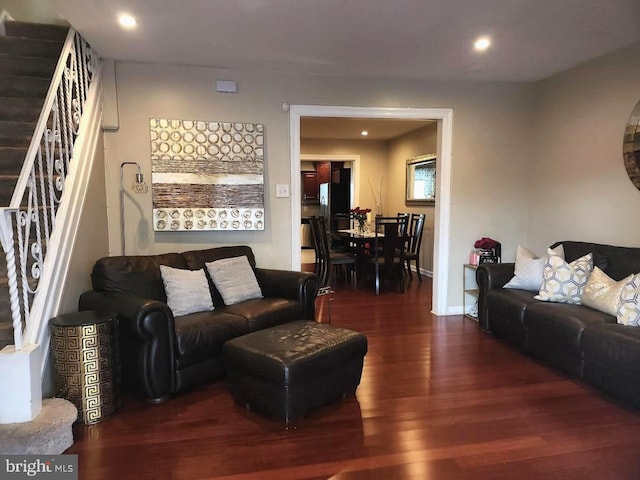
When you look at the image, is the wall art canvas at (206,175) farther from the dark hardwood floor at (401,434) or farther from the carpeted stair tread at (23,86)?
the dark hardwood floor at (401,434)

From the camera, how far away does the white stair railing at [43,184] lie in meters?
2.02

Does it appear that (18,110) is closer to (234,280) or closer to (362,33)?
(234,280)

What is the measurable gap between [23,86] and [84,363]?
8.30 ft

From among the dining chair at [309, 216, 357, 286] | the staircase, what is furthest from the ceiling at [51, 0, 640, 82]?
the dining chair at [309, 216, 357, 286]

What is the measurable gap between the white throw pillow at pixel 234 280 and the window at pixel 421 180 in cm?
400

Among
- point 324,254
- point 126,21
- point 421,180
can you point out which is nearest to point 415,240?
point 421,180

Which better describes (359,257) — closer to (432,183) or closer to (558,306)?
(432,183)

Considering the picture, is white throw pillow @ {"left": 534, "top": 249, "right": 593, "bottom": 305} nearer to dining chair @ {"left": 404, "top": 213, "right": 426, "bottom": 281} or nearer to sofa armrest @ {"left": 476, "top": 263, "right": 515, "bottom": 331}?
sofa armrest @ {"left": 476, "top": 263, "right": 515, "bottom": 331}

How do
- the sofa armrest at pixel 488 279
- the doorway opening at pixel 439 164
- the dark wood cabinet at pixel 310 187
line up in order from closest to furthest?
the sofa armrest at pixel 488 279 < the doorway opening at pixel 439 164 < the dark wood cabinet at pixel 310 187

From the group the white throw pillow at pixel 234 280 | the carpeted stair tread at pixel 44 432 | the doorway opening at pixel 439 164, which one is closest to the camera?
the carpeted stair tread at pixel 44 432

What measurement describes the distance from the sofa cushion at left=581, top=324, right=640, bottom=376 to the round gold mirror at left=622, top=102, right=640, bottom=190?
1.33m

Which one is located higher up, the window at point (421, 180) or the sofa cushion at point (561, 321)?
the window at point (421, 180)

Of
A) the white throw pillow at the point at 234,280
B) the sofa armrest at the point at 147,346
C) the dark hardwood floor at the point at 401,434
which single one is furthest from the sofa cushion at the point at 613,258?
the sofa armrest at the point at 147,346

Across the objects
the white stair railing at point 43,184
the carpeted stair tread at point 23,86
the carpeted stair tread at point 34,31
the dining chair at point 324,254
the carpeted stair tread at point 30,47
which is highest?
the carpeted stair tread at point 34,31
